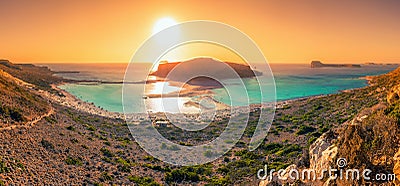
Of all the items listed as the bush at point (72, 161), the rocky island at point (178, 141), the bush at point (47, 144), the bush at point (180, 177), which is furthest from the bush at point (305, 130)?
the bush at point (47, 144)

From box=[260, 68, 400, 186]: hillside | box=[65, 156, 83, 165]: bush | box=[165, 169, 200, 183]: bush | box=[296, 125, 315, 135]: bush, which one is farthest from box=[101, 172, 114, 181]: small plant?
box=[296, 125, 315, 135]: bush

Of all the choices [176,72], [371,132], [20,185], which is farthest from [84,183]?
[371,132]

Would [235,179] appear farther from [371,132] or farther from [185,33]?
[185,33]

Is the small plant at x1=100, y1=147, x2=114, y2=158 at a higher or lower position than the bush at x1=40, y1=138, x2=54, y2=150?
lower

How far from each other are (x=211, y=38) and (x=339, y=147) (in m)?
5.49

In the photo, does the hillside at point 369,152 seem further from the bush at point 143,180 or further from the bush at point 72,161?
the bush at point 72,161

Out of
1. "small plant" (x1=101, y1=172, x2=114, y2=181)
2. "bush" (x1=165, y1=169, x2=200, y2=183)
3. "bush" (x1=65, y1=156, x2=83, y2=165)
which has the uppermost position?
"bush" (x1=65, y1=156, x2=83, y2=165)

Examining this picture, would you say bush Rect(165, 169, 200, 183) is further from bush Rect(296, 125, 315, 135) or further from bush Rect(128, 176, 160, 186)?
bush Rect(296, 125, 315, 135)

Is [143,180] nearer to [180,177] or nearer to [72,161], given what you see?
[180,177]

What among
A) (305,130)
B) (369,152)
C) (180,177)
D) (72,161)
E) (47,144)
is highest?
(369,152)

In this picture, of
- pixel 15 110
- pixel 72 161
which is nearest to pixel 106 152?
pixel 72 161

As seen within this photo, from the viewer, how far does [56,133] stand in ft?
68.9

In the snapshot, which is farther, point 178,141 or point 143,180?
point 178,141

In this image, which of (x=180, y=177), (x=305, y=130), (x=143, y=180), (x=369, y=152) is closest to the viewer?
(x=369, y=152)
